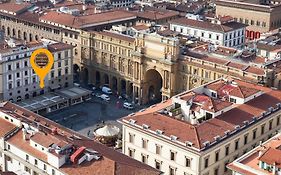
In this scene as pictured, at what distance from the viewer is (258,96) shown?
116312 millimetres

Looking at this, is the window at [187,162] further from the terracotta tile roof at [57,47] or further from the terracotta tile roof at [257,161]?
the terracotta tile roof at [57,47]

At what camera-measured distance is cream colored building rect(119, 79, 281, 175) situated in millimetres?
97938

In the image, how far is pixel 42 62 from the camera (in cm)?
15525

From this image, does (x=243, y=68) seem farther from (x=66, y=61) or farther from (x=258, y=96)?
(x=66, y=61)

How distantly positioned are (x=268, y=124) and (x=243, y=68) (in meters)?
30.9

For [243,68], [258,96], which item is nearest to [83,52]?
[243,68]

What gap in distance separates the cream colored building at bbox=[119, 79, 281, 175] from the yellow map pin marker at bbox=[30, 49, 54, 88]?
52.9 metres

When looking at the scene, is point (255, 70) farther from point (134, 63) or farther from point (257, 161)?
point (257, 161)

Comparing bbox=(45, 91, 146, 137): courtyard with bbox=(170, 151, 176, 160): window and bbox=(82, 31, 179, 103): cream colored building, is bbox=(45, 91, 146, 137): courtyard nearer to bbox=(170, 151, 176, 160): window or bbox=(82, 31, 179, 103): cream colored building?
bbox=(82, 31, 179, 103): cream colored building

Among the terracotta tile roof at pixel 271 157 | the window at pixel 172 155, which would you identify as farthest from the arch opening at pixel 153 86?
the terracotta tile roof at pixel 271 157

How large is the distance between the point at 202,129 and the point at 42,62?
69.1 meters

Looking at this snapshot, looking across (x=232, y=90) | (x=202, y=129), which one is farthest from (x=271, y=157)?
(x=232, y=90)

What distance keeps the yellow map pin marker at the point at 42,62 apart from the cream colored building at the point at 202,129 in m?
52.9

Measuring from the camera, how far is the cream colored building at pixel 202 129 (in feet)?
321
